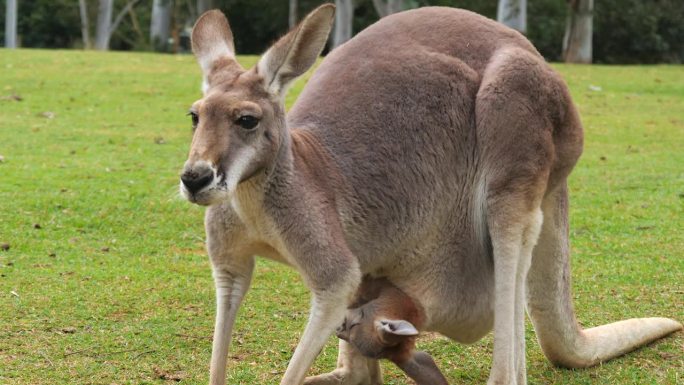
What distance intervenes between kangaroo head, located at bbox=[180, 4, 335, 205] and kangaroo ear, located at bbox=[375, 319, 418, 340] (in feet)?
2.45

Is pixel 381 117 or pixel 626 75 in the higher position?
pixel 381 117

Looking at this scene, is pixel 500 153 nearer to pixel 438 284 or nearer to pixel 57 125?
pixel 438 284

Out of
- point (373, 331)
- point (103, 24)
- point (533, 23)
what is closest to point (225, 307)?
point (373, 331)

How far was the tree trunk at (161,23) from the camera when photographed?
107ft

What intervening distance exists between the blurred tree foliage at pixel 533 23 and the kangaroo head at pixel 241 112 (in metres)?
27.9

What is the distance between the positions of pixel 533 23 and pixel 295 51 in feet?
103

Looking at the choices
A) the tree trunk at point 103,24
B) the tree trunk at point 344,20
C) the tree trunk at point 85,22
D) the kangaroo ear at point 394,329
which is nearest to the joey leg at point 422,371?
the kangaroo ear at point 394,329

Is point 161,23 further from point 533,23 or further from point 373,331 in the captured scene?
point 373,331

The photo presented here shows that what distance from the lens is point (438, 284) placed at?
14.2 feet

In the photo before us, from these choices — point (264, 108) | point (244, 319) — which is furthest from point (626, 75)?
point (264, 108)

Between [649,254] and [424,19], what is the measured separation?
2825 millimetres

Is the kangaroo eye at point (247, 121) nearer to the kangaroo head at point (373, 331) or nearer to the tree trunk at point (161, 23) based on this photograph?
the kangaroo head at point (373, 331)

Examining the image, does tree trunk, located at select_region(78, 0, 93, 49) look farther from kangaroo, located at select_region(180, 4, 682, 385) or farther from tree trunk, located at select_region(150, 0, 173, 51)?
kangaroo, located at select_region(180, 4, 682, 385)

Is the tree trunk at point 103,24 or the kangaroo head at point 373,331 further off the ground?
the kangaroo head at point 373,331
